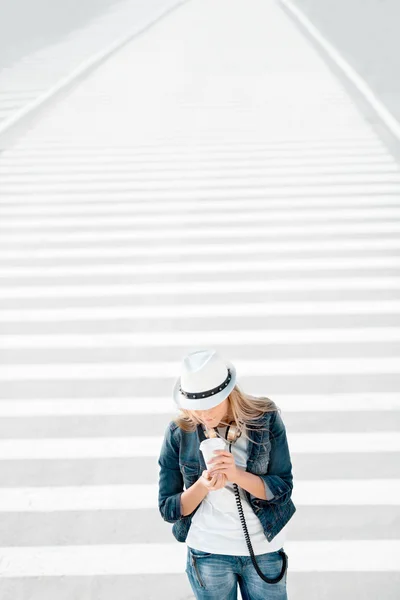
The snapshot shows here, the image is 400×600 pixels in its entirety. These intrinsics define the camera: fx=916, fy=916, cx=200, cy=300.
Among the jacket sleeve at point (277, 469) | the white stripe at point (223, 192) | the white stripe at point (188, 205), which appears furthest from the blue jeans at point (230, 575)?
the white stripe at point (223, 192)

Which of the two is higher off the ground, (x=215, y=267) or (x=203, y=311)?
(x=215, y=267)

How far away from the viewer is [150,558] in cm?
498

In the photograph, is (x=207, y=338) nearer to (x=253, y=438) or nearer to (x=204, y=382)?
(x=253, y=438)

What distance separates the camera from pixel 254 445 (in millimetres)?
3244

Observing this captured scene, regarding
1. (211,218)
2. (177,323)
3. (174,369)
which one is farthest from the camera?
(211,218)

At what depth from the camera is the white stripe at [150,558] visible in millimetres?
4891

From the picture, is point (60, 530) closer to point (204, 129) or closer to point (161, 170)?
point (161, 170)

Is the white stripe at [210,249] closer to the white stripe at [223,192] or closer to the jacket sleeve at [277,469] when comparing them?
the white stripe at [223,192]

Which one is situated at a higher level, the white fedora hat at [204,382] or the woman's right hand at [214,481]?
the white fedora hat at [204,382]

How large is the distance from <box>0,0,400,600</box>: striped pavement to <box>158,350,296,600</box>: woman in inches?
56.0

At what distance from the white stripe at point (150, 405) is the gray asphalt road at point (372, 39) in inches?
309

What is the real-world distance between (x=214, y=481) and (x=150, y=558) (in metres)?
2.11

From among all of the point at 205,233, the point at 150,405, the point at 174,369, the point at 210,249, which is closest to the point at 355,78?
the point at 205,233

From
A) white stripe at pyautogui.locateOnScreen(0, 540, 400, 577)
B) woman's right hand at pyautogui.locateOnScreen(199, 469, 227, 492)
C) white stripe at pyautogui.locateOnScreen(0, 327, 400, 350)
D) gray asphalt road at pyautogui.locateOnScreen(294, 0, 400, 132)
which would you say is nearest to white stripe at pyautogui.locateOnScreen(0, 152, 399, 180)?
gray asphalt road at pyautogui.locateOnScreen(294, 0, 400, 132)
